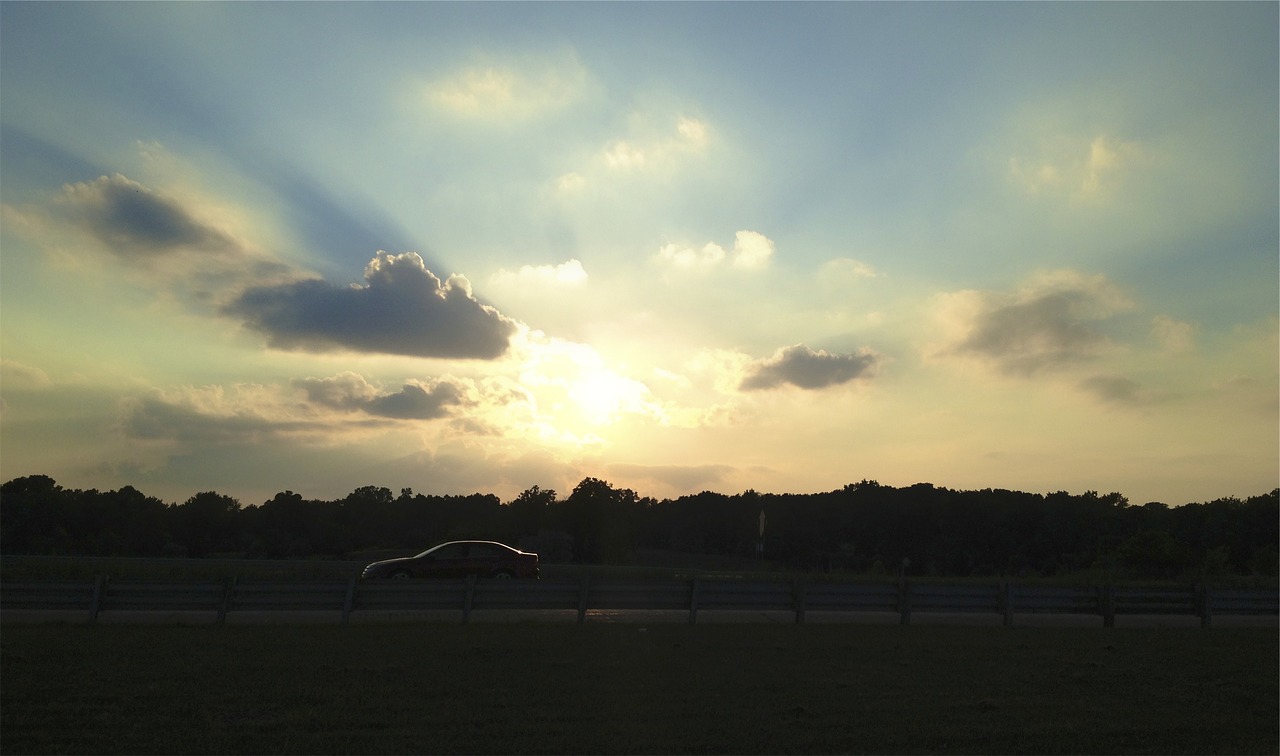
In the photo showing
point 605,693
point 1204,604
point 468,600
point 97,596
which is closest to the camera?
point 605,693

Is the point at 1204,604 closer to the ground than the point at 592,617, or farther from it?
farther from it

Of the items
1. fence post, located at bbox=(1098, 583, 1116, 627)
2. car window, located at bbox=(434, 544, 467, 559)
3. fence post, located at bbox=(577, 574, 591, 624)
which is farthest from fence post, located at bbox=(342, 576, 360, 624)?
fence post, located at bbox=(1098, 583, 1116, 627)

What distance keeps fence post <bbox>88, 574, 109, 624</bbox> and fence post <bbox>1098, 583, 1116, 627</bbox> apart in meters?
21.3

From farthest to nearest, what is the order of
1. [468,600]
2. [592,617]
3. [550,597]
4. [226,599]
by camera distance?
[592,617]
[550,597]
[468,600]
[226,599]

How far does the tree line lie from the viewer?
65688 millimetres

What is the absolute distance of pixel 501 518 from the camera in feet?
290

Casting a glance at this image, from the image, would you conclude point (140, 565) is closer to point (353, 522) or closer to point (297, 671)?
point (297, 671)

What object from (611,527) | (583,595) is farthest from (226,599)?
(611,527)

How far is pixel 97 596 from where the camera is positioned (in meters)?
17.0

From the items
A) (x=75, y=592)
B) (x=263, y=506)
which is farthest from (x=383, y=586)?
(x=263, y=506)

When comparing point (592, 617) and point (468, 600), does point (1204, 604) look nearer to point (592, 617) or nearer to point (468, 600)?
point (592, 617)

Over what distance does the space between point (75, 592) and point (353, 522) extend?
216 ft

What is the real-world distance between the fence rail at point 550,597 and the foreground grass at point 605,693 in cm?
147

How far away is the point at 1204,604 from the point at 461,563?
18747mm
